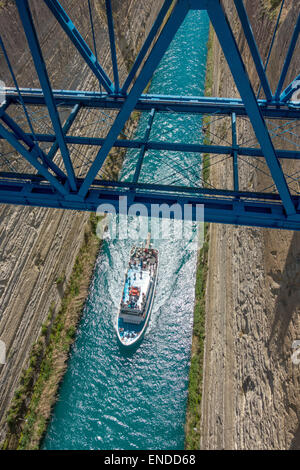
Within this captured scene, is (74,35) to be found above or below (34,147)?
above

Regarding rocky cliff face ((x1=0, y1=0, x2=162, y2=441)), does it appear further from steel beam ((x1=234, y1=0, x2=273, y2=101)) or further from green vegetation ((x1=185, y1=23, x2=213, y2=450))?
steel beam ((x1=234, y1=0, x2=273, y2=101))

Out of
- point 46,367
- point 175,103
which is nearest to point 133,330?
point 46,367

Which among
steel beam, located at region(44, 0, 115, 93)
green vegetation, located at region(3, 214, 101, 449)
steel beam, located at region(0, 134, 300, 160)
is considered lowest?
green vegetation, located at region(3, 214, 101, 449)

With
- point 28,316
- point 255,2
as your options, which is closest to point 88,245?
point 28,316

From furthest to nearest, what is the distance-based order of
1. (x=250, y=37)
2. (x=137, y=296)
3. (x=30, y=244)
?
1. (x=30, y=244)
2. (x=137, y=296)
3. (x=250, y=37)

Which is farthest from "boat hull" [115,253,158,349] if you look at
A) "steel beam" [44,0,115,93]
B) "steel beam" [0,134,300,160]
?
"steel beam" [44,0,115,93]

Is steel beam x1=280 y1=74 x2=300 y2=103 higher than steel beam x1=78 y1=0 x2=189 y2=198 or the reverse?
higher

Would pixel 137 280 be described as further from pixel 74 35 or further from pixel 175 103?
pixel 74 35
